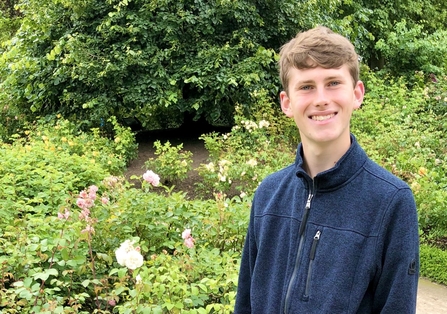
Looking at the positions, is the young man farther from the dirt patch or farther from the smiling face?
the dirt patch

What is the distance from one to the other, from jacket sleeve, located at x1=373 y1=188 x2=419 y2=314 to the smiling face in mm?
253

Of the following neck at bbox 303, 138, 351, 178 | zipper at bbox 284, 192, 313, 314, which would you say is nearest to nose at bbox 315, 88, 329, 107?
neck at bbox 303, 138, 351, 178

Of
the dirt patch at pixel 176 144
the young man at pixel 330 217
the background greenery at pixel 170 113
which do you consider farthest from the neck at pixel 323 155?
the dirt patch at pixel 176 144

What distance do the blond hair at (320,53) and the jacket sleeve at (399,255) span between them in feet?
1.35

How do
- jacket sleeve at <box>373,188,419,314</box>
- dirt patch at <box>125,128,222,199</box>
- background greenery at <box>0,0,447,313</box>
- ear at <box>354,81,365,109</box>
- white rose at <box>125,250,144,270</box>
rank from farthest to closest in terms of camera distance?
1. dirt patch at <box>125,128,222,199</box>
2. background greenery at <box>0,0,447,313</box>
3. white rose at <box>125,250,144,270</box>
4. ear at <box>354,81,365,109</box>
5. jacket sleeve at <box>373,188,419,314</box>

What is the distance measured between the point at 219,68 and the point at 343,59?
6769mm

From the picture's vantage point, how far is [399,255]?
126 centimetres

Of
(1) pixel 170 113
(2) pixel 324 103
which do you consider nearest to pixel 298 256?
(2) pixel 324 103

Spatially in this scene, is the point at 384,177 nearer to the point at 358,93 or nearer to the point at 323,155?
the point at 323,155

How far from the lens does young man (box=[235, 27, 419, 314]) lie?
1.29 metres

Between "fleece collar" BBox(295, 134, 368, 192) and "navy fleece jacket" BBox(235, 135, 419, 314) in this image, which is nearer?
"navy fleece jacket" BBox(235, 135, 419, 314)

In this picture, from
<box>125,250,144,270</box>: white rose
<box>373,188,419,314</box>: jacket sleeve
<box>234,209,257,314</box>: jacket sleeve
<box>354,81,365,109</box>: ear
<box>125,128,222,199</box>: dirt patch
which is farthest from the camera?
<box>125,128,222,199</box>: dirt patch

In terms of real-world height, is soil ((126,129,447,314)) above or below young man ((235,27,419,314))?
below

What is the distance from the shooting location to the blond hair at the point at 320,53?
1420 mm
